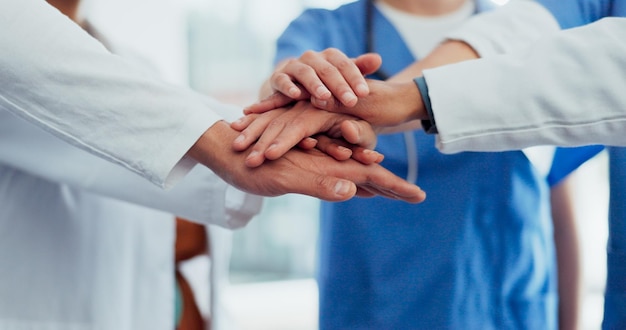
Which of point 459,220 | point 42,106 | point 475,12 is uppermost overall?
point 475,12

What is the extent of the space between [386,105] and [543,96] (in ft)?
0.67

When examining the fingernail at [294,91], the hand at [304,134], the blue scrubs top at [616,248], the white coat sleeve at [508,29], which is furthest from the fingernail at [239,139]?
the blue scrubs top at [616,248]

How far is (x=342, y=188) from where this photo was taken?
0.86 meters

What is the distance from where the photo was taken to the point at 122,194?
40.7 inches

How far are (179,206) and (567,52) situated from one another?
0.58m

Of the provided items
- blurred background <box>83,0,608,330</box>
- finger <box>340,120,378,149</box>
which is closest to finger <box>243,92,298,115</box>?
finger <box>340,120,378,149</box>

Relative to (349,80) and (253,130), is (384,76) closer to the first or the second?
(349,80)

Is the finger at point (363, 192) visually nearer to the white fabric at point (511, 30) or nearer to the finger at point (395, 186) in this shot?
the finger at point (395, 186)

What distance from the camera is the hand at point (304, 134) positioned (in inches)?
36.0

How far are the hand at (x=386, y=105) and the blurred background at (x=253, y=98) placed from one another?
81.7 inches

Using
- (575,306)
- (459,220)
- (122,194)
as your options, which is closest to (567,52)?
(459,220)

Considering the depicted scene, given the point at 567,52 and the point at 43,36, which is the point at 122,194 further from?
the point at 567,52

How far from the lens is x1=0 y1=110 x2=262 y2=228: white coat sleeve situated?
1004 millimetres

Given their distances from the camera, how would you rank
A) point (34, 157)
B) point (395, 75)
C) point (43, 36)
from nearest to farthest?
point (43, 36) < point (34, 157) < point (395, 75)
